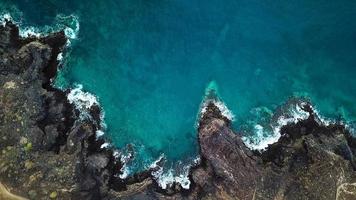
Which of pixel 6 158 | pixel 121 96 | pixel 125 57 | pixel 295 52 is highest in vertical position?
pixel 295 52

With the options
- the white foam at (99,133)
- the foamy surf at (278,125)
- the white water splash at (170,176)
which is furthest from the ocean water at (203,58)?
the white water splash at (170,176)

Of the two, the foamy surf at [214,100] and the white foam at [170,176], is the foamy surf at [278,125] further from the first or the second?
the white foam at [170,176]

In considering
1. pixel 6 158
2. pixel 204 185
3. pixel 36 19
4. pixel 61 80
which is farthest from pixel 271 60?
pixel 6 158

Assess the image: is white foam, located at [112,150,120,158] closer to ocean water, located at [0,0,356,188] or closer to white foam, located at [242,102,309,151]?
ocean water, located at [0,0,356,188]

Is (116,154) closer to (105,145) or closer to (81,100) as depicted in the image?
(105,145)

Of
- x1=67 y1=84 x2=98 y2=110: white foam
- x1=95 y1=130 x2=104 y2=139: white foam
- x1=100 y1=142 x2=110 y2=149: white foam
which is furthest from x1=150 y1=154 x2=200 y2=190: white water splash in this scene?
x1=67 y1=84 x2=98 y2=110: white foam

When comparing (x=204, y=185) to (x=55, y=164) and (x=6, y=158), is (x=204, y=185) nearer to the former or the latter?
(x=55, y=164)

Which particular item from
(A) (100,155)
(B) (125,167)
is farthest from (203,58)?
(A) (100,155)
